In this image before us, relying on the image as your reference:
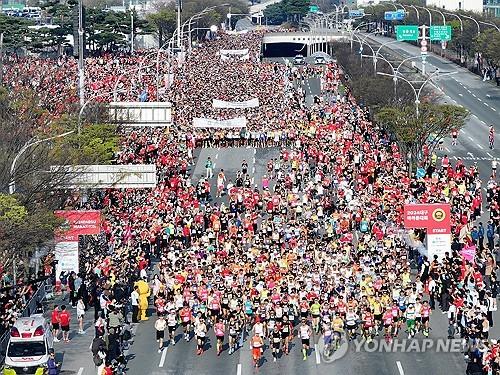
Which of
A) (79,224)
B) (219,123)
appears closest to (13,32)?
(219,123)

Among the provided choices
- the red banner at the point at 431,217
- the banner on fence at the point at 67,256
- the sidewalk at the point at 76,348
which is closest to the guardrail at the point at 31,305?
the sidewalk at the point at 76,348

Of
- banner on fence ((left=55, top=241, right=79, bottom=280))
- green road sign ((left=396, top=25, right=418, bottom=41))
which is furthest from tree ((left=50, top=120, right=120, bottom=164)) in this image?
green road sign ((left=396, top=25, right=418, bottom=41))

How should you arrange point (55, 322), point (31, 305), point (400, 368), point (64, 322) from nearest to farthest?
point (400, 368) → point (64, 322) → point (55, 322) → point (31, 305)

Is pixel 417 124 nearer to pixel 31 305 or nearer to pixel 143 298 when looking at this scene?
pixel 143 298

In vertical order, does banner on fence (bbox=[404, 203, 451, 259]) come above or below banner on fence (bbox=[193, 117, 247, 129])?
above

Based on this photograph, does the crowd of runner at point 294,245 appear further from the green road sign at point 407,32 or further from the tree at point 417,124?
the green road sign at point 407,32

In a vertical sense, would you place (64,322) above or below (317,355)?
above

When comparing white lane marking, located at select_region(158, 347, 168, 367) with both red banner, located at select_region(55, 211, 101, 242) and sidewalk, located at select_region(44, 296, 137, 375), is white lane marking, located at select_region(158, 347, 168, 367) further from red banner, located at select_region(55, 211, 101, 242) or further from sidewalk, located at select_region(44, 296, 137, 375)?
red banner, located at select_region(55, 211, 101, 242)

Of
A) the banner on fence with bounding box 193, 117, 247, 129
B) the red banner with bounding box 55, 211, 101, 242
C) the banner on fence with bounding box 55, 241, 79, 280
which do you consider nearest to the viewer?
the red banner with bounding box 55, 211, 101, 242
